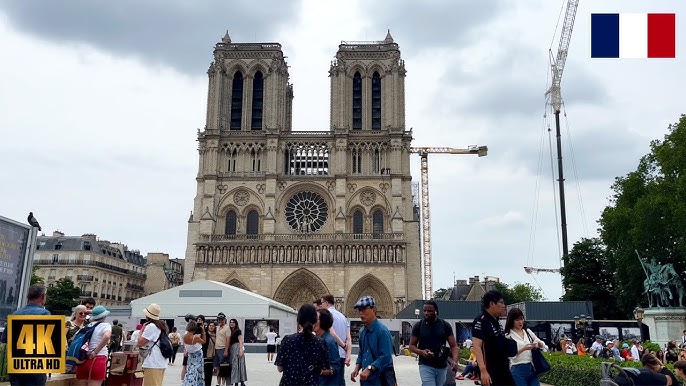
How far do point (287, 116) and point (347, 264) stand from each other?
20275mm

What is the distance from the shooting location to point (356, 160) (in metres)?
51.4

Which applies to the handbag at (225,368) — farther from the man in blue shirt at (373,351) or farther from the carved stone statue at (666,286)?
the carved stone statue at (666,286)

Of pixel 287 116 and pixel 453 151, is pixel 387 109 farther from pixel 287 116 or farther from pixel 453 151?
pixel 453 151

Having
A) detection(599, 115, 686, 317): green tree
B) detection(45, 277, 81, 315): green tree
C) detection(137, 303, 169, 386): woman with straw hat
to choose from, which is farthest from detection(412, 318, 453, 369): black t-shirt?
detection(45, 277, 81, 315): green tree

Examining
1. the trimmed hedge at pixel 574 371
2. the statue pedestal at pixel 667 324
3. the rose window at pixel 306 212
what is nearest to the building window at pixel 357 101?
the rose window at pixel 306 212

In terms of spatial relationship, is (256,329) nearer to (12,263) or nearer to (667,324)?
(667,324)

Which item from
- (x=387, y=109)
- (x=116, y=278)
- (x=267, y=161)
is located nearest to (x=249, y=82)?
(x=267, y=161)

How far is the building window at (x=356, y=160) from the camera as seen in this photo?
168 feet

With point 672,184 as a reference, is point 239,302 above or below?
below

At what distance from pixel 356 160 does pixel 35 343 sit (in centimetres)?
4685

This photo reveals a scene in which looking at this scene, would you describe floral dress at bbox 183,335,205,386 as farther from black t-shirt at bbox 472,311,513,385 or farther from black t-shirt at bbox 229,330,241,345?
black t-shirt at bbox 472,311,513,385

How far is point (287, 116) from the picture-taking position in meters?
61.9

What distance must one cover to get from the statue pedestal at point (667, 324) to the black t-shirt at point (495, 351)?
2168 centimetres

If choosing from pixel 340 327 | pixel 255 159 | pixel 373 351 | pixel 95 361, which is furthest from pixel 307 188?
pixel 373 351
